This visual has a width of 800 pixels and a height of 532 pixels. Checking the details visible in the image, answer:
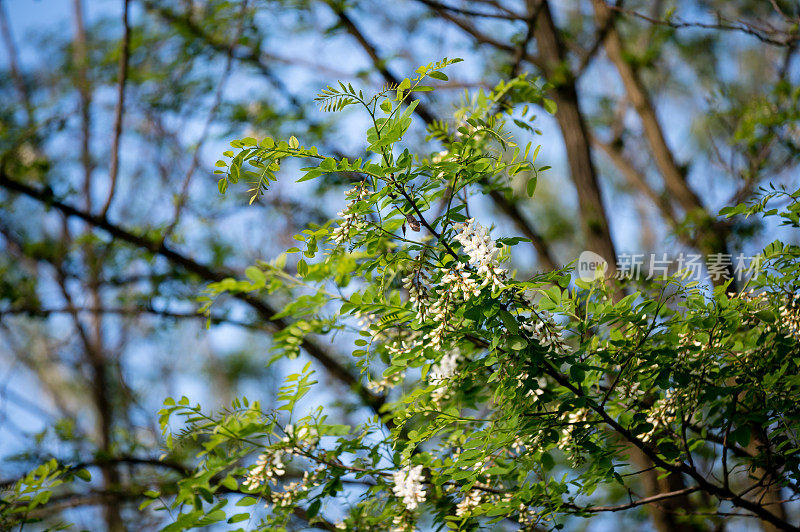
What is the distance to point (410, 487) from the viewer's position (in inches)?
60.8

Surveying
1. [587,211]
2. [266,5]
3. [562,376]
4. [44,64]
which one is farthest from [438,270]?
[44,64]

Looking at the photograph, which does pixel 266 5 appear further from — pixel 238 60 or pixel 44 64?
pixel 44 64

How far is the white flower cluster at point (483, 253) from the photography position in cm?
130

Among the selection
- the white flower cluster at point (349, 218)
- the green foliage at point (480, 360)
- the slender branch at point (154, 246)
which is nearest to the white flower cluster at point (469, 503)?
the green foliage at point (480, 360)

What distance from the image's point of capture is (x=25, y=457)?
8.94 feet

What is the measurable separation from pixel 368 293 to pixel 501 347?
33 cm

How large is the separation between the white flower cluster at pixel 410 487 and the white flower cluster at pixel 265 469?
28 centimetres

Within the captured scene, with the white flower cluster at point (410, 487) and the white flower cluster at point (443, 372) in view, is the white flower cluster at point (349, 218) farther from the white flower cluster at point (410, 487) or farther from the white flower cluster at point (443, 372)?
the white flower cluster at point (410, 487)

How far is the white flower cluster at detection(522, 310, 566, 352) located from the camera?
141 centimetres

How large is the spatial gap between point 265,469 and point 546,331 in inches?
29.3

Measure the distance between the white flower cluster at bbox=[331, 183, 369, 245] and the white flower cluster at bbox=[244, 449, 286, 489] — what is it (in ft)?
1.86

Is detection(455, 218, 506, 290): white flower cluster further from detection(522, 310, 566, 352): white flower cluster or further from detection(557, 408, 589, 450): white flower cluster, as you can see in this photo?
detection(557, 408, 589, 450): white flower cluster

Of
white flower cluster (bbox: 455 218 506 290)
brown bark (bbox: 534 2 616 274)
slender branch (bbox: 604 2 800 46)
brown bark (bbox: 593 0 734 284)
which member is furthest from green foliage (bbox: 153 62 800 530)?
brown bark (bbox: 593 0 734 284)

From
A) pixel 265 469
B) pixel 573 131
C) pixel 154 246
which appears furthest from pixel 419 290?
pixel 573 131
